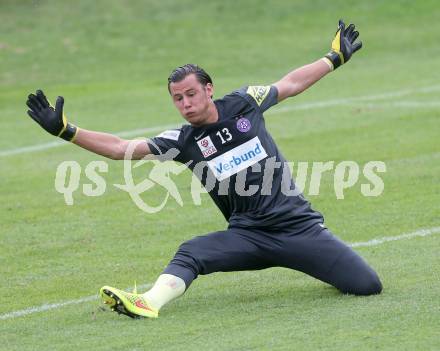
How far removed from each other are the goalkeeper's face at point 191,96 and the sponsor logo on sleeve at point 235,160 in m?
0.36

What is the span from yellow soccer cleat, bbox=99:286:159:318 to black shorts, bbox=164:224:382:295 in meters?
0.55

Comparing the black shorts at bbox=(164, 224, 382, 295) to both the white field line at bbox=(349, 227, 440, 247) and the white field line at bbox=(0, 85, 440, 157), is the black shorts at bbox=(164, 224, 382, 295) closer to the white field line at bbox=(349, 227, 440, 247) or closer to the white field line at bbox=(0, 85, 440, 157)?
the white field line at bbox=(349, 227, 440, 247)

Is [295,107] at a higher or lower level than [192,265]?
higher

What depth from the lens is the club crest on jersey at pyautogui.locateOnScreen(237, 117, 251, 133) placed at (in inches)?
334

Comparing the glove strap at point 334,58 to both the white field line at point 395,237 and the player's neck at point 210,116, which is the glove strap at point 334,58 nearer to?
the player's neck at point 210,116

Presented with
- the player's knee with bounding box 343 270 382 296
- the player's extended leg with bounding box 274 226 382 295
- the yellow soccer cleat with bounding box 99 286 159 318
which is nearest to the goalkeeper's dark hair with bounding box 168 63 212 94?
the player's extended leg with bounding box 274 226 382 295

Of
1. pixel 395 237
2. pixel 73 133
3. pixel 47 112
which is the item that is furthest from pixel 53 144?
pixel 47 112

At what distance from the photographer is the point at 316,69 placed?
892 cm

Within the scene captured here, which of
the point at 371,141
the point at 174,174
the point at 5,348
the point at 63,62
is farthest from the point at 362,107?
the point at 5,348

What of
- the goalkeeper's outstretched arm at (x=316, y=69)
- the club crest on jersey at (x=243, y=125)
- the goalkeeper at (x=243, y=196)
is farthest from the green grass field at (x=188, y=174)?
the goalkeeper's outstretched arm at (x=316, y=69)

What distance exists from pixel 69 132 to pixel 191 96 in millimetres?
973

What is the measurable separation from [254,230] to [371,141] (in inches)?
301

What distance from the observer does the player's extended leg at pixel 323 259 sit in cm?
838

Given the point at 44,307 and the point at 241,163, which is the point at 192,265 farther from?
the point at 44,307
